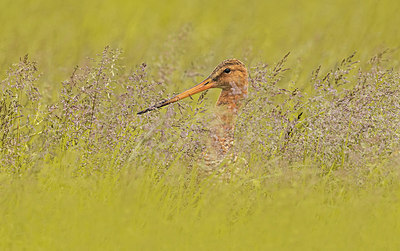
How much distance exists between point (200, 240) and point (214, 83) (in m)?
2.41

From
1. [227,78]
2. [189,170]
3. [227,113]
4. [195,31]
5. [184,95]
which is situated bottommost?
[189,170]

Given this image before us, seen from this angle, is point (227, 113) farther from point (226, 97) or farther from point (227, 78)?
point (227, 78)

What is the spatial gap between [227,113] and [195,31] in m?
5.68

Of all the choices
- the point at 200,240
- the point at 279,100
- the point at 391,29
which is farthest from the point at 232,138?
the point at 391,29

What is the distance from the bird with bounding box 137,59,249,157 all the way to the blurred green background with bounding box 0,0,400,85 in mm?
2066

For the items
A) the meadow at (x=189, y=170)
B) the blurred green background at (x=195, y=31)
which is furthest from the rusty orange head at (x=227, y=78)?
the blurred green background at (x=195, y=31)

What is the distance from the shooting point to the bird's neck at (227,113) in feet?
21.5

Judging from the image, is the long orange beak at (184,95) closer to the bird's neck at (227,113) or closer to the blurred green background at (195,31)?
the bird's neck at (227,113)

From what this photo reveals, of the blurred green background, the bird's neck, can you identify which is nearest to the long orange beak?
the bird's neck

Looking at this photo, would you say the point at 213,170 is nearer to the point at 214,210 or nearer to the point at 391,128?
the point at 214,210

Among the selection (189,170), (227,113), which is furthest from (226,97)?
(189,170)

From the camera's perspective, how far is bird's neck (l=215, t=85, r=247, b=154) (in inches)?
259

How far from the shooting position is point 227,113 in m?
6.88

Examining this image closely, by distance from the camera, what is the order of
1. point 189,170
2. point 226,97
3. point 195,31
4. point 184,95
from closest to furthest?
point 189,170 → point 184,95 → point 226,97 → point 195,31
